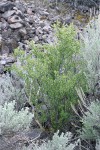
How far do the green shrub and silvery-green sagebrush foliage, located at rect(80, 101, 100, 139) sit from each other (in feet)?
1.43

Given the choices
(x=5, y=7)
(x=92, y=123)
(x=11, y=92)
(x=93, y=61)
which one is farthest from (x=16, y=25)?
(x=92, y=123)

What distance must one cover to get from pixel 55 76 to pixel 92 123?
2.51 feet

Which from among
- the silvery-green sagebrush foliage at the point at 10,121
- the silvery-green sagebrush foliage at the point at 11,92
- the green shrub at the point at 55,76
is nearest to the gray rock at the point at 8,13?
the silvery-green sagebrush foliage at the point at 11,92

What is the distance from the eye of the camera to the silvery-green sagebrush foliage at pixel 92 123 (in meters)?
3.79

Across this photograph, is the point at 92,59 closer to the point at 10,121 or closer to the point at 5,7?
the point at 10,121

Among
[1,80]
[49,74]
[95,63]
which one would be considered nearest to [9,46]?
[1,80]

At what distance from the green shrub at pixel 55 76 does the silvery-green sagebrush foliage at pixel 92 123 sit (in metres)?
0.43

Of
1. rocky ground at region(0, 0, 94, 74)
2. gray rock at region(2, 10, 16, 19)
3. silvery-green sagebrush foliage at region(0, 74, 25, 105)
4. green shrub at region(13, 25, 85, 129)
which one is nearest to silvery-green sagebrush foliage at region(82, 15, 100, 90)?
green shrub at region(13, 25, 85, 129)

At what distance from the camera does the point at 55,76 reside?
4250mm

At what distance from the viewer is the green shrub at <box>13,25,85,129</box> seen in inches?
167

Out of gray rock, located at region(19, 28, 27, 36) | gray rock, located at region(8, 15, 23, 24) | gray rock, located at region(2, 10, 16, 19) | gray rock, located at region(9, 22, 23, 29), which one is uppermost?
gray rock, located at region(2, 10, 16, 19)

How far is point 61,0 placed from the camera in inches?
355

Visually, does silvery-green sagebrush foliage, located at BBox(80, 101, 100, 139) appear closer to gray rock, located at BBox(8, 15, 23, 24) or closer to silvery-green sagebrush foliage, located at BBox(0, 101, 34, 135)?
silvery-green sagebrush foliage, located at BBox(0, 101, 34, 135)

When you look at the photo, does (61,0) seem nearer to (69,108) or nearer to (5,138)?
(69,108)
